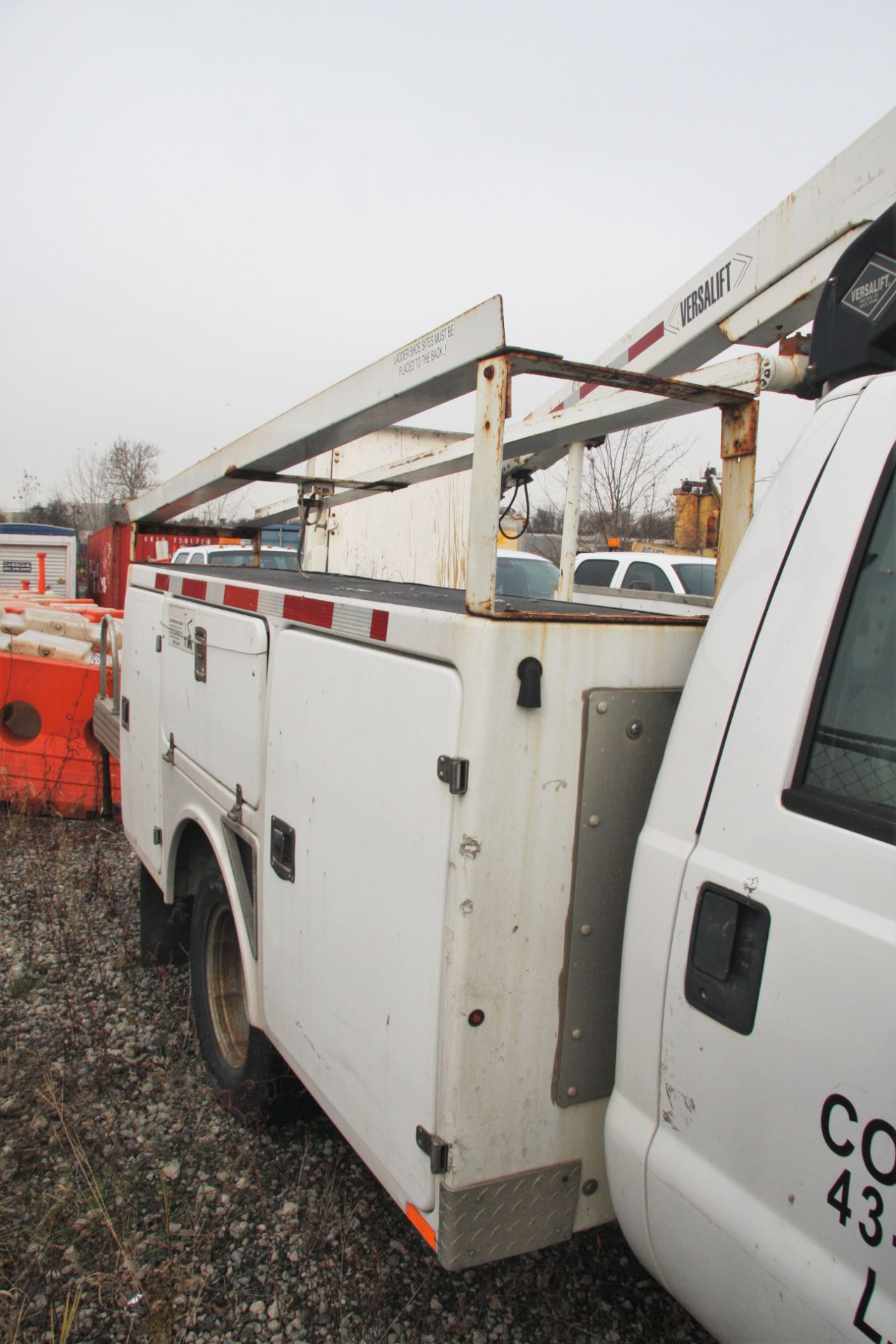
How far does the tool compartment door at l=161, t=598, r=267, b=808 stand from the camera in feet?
8.33

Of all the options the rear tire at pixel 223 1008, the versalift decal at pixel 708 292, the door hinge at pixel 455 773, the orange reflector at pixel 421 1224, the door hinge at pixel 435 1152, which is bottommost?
the rear tire at pixel 223 1008

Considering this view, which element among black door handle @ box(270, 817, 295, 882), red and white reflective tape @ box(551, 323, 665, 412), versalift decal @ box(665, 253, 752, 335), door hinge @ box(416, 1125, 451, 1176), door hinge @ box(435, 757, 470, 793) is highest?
versalift decal @ box(665, 253, 752, 335)

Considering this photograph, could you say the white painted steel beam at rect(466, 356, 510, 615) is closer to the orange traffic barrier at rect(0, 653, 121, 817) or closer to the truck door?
the truck door

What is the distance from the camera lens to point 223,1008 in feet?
10.6

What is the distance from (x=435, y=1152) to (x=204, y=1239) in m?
1.22

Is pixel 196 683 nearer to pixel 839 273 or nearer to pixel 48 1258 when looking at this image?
pixel 48 1258

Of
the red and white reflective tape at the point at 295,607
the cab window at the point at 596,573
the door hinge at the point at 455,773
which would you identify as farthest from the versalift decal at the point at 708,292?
the cab window at the point at 596,573

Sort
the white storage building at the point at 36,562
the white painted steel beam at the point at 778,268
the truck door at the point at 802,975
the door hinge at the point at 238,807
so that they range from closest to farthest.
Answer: the truck door at the point at 802,975 < the white painted steel beam at the point at 778,268 < the door hinge at the point at 238,807 < the white storage building at the point at 36,562

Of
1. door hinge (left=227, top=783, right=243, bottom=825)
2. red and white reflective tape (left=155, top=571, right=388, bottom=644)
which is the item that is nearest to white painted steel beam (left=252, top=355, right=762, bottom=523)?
red and white reflective tape (left=155, top=571, right=388, bottom=644)

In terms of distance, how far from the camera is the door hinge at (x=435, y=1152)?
1616 mm

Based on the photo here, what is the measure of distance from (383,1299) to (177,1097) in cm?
119

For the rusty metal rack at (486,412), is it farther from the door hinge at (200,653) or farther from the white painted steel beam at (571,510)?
the door hinge at (200,653)

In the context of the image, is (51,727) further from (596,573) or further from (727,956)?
(727,956)

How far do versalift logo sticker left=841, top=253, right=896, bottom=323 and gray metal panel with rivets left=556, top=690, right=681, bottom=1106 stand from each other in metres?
0.81
